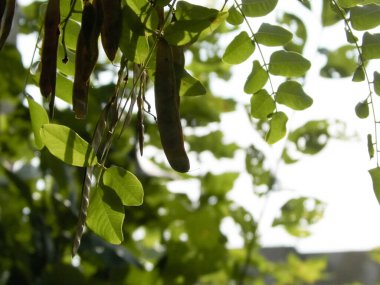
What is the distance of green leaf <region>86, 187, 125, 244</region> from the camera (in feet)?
1.64

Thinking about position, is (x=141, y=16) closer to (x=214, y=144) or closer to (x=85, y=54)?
(x=85, y=54)

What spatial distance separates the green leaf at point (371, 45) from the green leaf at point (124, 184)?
0.20 m

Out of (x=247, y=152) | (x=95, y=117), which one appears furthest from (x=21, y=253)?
(x=247, y=152)

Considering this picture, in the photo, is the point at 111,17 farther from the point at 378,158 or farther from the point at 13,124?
the point at 13,124

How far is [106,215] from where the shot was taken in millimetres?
506

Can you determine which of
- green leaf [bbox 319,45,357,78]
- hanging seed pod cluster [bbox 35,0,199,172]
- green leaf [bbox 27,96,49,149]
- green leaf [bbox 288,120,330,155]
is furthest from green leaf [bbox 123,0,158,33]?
green leaf [bbox 288,120,330,155]

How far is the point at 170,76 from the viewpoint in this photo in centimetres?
46

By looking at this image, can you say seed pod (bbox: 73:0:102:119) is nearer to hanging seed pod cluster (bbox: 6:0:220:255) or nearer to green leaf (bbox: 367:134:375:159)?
hanging seed pod cluster (bbox: 6:0:220:255)

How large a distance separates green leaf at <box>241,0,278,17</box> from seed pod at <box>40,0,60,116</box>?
144mm

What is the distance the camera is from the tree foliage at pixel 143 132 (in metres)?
0.47

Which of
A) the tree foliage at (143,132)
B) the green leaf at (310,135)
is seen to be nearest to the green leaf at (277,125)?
the tree foliage at (143,132)

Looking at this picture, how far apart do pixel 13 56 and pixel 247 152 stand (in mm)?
457

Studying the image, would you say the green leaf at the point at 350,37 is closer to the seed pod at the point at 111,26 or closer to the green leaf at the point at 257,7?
the green leaf at the point at 257,7

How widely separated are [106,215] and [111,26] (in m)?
0.14
